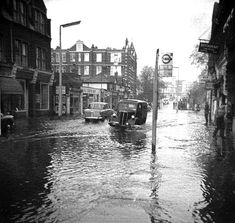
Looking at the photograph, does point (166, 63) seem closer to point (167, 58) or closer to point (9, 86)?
point (167, 58)

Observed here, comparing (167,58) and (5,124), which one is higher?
(167,58)

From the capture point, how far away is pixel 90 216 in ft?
15.1

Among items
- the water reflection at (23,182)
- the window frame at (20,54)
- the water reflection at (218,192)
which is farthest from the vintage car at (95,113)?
the water reflection at (218,192)

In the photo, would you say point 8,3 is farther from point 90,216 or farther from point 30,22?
point 90,216

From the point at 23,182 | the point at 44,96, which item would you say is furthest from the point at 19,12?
the point at 23,182

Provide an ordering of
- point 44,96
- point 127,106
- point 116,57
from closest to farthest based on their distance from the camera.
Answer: point 127,106 < point 44,96 < point 116,57

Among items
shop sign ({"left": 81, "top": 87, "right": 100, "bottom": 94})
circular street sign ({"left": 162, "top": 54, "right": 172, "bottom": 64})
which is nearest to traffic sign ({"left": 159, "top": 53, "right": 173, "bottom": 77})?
circular street sign ({"left": 162, "top": 54, "right": 172, "bottom": 64})

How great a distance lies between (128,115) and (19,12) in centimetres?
1466

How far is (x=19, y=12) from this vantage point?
87.9 ft

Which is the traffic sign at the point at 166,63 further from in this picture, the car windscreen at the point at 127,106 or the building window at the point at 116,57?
the building window at the point at 116,57

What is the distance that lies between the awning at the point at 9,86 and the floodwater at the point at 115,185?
11.6 m

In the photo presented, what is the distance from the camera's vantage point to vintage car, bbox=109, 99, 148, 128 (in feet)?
66.7

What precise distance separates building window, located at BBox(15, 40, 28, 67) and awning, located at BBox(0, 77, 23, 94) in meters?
3.95

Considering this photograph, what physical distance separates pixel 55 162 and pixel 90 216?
4349 millimetres
